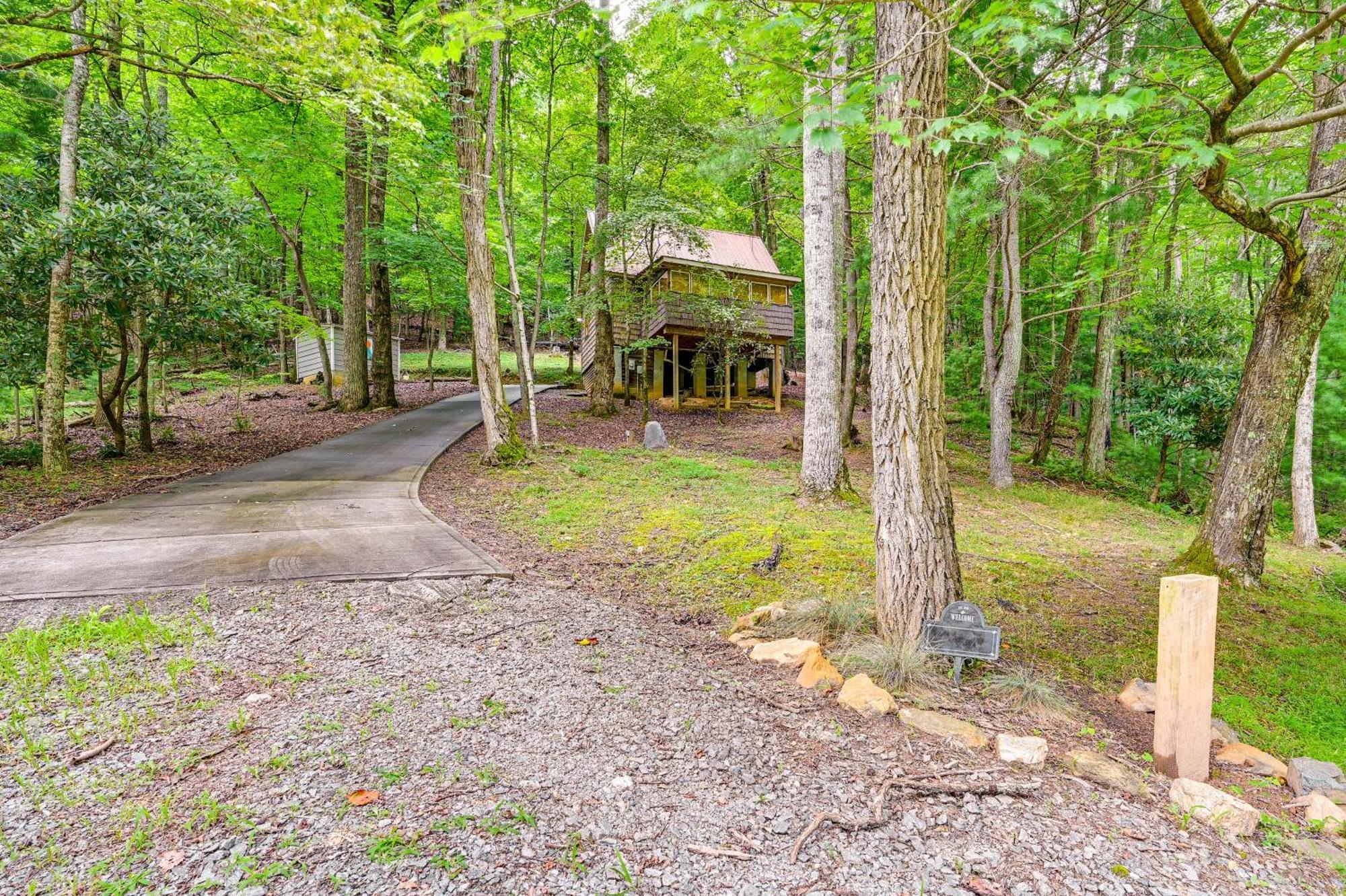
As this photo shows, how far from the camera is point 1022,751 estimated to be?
7.11 ft

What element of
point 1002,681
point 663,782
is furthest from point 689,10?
point 1002,681

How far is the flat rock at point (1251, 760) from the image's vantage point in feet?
7.42

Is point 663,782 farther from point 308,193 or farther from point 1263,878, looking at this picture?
point 308,193

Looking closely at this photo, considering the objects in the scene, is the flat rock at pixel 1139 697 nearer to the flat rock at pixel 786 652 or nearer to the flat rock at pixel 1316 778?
the flat rock at pixel 1316 778

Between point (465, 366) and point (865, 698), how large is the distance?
25292 millimetres

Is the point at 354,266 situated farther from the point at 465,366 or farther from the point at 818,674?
the point at 465,366

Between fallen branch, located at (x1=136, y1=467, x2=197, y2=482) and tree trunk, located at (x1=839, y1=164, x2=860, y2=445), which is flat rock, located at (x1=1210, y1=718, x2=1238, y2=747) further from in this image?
fallen branch, located at (x1=136, y1=467, x2=197, y2=482)

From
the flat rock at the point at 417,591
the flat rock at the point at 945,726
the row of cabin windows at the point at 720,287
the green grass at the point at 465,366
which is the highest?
the row of cabin windows at the point at 720,287

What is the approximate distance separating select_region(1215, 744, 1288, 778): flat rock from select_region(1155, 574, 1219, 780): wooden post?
30cm

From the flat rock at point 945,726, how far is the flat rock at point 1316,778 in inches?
43.3

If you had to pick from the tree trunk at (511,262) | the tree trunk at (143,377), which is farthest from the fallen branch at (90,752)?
the tree trunk at (143,377)

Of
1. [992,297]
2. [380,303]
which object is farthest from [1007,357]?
[380,303]

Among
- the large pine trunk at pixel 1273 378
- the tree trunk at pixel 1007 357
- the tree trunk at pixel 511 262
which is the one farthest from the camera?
the tree trunk at pixel 1007 357

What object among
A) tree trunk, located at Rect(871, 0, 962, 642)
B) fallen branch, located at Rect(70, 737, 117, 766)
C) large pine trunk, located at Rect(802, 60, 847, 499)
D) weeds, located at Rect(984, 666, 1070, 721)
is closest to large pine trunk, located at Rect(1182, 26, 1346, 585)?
tree trunk, located at Rect(871, 0, 962, 642)
